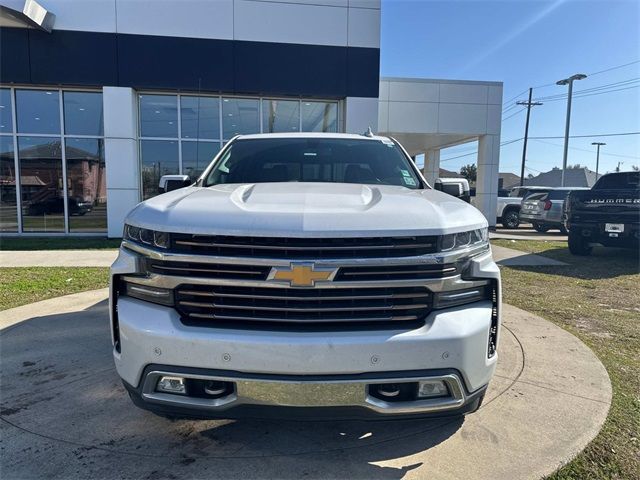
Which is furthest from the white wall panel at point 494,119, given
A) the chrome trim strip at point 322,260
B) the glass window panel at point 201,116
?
the chrome trim strip at point 322,260

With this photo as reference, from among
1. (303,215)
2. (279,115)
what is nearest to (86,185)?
(279,115)

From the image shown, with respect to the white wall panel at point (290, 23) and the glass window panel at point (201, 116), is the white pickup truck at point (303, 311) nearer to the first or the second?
the white wall panel at point (290, 23)

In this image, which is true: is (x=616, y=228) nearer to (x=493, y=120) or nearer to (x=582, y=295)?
(x=582, y=295)

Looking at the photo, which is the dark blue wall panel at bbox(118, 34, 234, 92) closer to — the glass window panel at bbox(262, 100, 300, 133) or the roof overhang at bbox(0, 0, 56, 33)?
the glass window panel at bbox(262, 100, 300, 133)

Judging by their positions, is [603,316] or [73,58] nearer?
[603,316]

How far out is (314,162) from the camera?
12.0 ft

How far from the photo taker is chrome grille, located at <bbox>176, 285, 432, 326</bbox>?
2.04 meters

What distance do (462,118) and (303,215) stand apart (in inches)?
631

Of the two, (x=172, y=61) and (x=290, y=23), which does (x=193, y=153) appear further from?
(x=290, y=23)

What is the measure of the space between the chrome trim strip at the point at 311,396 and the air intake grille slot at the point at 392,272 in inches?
18.3

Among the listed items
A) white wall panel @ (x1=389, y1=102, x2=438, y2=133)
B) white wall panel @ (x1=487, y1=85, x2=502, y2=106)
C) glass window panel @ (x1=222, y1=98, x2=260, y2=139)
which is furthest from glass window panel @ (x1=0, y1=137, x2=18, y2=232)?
white wall panel @ (x1=487, y1=85, x2=502, y2=106)

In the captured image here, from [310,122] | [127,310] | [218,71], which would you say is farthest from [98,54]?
[127,310]

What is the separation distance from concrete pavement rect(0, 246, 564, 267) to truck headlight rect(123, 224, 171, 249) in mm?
6430

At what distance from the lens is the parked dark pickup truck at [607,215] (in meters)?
8.38
